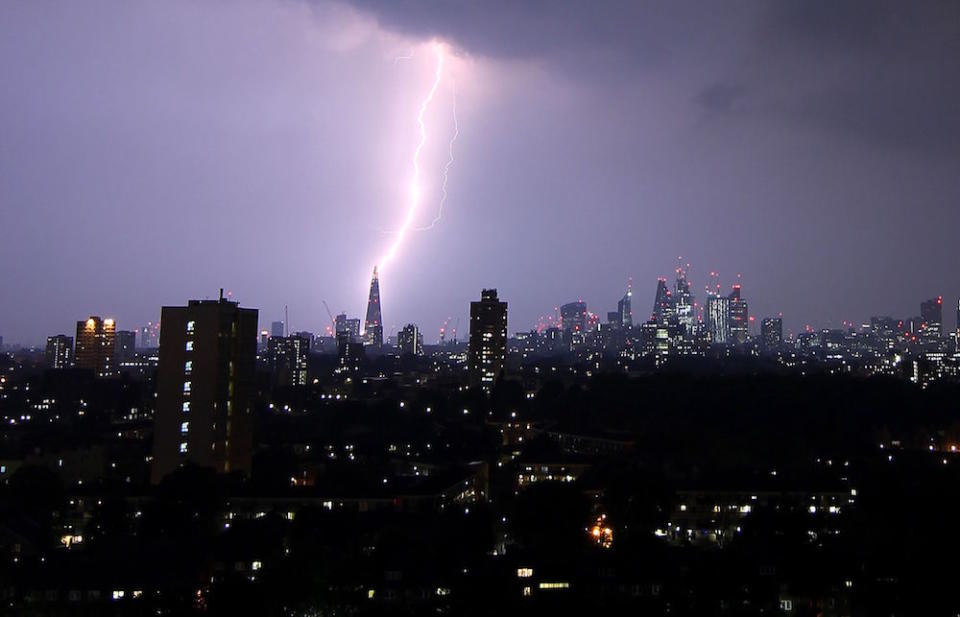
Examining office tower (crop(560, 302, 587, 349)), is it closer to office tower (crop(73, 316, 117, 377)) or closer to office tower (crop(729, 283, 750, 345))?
office tower (crop(729, 283, 750, 345))

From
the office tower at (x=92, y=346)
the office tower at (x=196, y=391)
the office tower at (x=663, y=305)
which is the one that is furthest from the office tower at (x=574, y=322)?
the office tower at (x=196, y=391)

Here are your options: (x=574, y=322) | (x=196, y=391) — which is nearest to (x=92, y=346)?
(x=196, y=391)

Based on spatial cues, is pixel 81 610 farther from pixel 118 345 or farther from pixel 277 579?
pixel 118 345

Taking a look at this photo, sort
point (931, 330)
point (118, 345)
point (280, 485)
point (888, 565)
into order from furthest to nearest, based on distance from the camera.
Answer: point (931, 330), point (118, 345), point (280, 485), point (888, 565)

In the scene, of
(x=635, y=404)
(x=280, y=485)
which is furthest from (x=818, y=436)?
(x=280, y=485)

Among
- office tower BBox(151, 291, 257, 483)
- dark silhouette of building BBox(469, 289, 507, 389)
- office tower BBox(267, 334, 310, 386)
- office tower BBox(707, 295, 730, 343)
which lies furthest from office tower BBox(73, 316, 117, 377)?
office tower BBox(707, 295, 730, 343)
